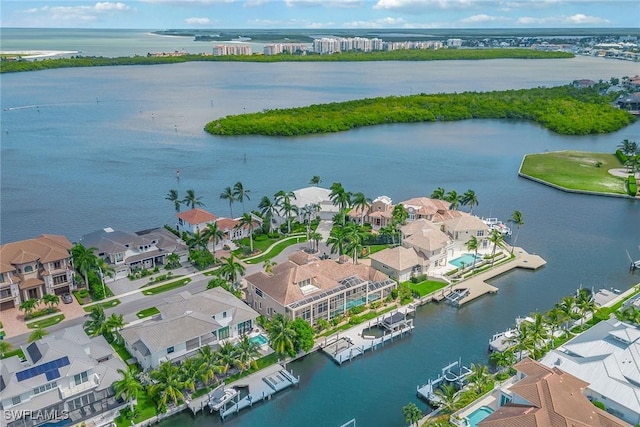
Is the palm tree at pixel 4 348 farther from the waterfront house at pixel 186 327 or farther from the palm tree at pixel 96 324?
the waterfront house at pixel 186 327

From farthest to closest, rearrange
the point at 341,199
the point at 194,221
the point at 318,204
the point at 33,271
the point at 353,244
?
the point at 318,204
the point at 341,199
the point at 194,221
the point at 353,244
the point at 33,271

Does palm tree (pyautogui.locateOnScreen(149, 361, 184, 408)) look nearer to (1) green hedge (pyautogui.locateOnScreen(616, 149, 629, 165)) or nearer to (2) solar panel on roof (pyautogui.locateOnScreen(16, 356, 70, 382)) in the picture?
(2) solar panel on roof (pyautogui.locateOnScreen(16, 356, 70, 382))

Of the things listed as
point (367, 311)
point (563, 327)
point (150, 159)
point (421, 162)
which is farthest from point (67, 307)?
point (421, 162)

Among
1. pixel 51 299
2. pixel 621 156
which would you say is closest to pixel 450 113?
pixel 621 156

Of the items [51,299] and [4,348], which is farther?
[51,299]

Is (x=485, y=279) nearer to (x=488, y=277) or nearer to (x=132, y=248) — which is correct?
(x=488, y=277)

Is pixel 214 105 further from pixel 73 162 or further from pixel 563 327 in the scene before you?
pixel 563 327
